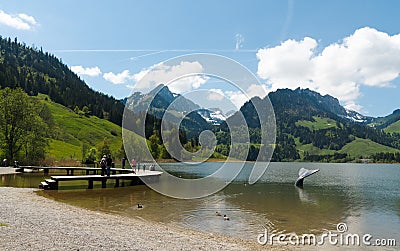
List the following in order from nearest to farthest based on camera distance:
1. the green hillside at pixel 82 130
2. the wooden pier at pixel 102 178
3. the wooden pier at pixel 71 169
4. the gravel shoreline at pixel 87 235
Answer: the gravel shoreline at pixel 87 235 → the wooden pier at pixel 102 178 → the wooden pier at pixel 71 169 → the green hillside at pixel 82 130

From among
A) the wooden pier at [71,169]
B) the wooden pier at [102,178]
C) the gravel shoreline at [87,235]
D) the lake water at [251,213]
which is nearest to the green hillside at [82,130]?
the wooden pier at [71,169]

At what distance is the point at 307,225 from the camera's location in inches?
912

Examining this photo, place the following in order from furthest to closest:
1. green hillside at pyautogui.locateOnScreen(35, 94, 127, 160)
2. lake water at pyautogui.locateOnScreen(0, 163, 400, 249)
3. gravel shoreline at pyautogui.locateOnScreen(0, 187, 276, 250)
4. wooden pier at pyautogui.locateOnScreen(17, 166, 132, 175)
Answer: green hillside at pyautogui.locateOnScreen(35, 94, 127, 160) < wooden pier at pyautogui.locateOnScreen(17, 166, 132, 175) < lake water at pyautogui.locateOnScreen(0, 163, 400, 249) < gravel shoreline at pyautogui.locateOnScreen(0, 187, 276, 250)

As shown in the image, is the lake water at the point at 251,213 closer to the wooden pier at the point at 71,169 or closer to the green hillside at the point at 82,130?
the wooden pier at the point at 71,169

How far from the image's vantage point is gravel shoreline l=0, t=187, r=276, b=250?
12664mm

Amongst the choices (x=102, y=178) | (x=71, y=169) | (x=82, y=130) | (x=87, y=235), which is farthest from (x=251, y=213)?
(x=82, y=130)

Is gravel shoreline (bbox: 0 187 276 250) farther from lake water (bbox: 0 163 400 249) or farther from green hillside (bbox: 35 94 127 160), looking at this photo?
green hillside (bbox: 35 94 127 160)

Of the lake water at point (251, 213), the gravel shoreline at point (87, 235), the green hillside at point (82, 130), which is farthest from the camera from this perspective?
the green hillside at point (82, 130)

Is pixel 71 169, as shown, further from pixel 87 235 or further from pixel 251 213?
pixel 87 235

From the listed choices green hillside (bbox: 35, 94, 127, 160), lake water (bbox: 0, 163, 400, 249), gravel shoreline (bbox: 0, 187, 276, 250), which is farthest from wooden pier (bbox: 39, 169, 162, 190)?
green hillside (bbox: 35, 94, 127, 160)

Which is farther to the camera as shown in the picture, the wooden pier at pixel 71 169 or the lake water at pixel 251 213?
the wooden pier at pixel 71 169

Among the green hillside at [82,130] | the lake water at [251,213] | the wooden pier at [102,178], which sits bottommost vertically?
the lake water at [251,213]

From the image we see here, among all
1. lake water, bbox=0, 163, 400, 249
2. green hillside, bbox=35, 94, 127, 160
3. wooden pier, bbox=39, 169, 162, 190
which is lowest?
lake water, bbox=0, 163, 400, 249

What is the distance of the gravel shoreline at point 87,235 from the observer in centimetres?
1266
